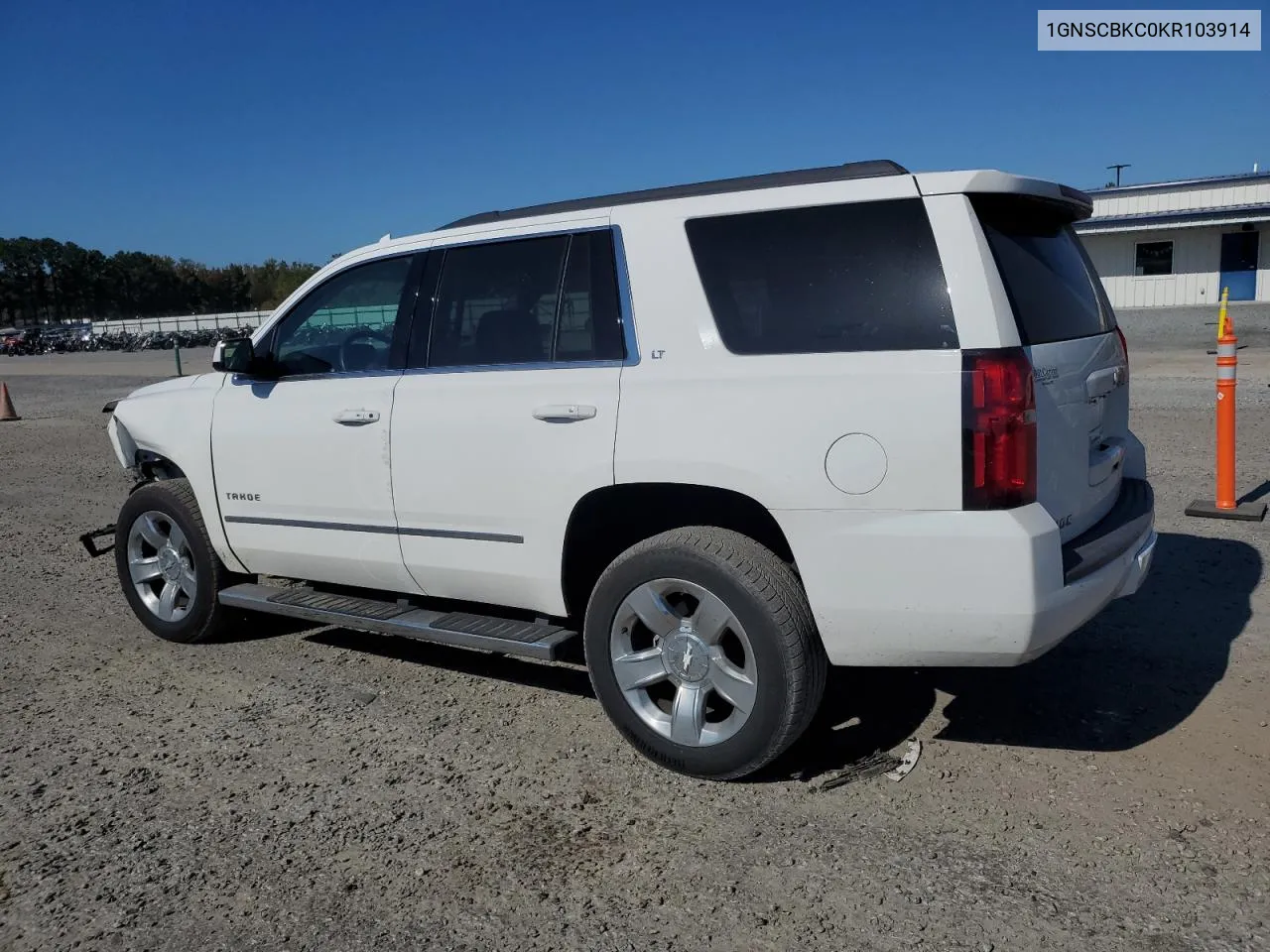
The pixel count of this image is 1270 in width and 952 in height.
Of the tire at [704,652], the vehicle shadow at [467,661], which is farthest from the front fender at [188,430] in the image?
the tire at [704,652]

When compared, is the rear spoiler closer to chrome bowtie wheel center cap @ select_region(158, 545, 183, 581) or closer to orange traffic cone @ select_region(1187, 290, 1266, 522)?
orange traffic cone @ select_region(1187, 290, 1266, 522)

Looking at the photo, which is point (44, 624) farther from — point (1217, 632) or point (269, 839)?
point (1217, 632)

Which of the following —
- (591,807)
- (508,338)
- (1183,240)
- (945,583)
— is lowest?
(591,807)

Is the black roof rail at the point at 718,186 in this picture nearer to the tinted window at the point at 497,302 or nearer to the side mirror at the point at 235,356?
the tinted window at the point at 497,302

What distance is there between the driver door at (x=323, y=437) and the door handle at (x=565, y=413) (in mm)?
814

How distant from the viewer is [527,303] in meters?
4.23

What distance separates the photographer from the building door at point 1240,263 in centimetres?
3284

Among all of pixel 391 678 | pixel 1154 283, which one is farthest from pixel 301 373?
pixel 1154 283

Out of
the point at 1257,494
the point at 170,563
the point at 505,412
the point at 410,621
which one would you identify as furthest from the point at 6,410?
the point at 1257,494

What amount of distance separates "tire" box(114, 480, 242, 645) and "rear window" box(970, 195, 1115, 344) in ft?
12.8

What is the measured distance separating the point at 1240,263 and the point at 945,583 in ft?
117

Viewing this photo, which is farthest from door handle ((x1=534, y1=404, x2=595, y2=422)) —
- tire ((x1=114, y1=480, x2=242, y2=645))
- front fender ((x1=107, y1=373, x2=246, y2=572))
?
tire ((x1=114, y1=480, x2=242, y2=645))

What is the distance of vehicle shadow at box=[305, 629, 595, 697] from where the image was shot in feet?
16.0

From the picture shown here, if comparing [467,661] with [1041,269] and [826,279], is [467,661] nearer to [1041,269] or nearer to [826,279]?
[826,279]
